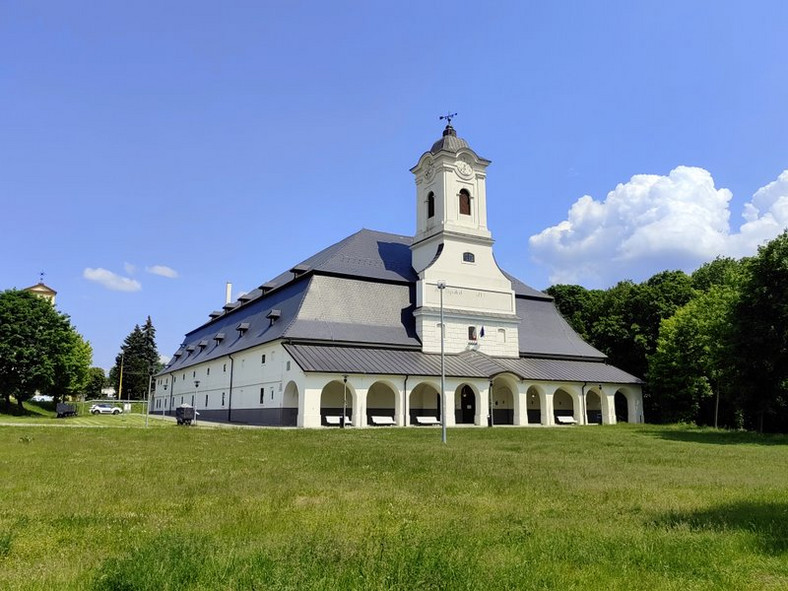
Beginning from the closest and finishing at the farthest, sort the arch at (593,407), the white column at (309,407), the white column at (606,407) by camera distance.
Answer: the white column at (309,407)
the white column at (606,407)
the arch at (593,407)

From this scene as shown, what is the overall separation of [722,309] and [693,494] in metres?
37.7

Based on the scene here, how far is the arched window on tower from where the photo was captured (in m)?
49.3

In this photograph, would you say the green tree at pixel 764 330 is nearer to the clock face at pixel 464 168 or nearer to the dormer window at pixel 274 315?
the clock face at pixel 464 168

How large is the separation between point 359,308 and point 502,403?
1410 centimetres

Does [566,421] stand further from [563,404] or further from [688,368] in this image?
[688,368]

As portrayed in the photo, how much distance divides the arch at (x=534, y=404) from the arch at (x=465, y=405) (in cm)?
440

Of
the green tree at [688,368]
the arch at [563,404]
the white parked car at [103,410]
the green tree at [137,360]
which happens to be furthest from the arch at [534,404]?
the green tree at [137,360]

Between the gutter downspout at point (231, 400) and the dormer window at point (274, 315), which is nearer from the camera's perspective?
the dormer window at point (274, 315)

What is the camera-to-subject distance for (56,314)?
5656 centimetres

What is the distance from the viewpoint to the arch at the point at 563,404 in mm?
51188

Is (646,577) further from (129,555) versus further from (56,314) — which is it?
(56,314)

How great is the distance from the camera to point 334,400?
135ft

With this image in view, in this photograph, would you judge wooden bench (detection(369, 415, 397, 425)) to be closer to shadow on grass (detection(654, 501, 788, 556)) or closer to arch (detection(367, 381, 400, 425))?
arch (detection(367, 381, 400, 425))

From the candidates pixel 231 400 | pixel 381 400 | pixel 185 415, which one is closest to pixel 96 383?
pixel 231 400
